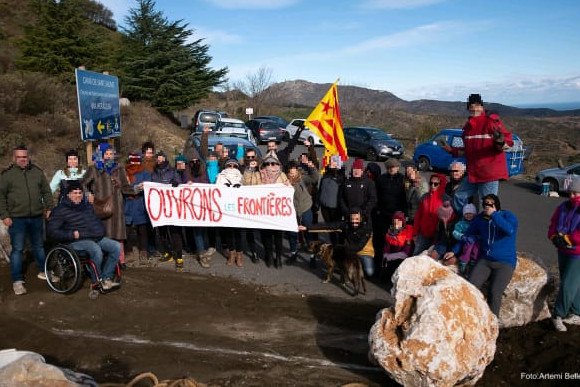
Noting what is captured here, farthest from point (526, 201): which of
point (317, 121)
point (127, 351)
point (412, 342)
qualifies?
point (127, 351)

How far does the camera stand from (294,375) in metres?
5.38

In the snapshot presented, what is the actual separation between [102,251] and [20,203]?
1447mm

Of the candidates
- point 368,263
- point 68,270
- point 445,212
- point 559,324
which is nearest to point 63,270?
point 68,270

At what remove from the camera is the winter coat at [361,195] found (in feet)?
28.4

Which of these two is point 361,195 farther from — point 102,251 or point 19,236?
point 19,236

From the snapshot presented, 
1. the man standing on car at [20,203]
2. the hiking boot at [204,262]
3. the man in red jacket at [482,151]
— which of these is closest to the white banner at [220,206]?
the hiking boot at [204,262]

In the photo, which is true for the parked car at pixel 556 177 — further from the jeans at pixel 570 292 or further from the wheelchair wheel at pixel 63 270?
the wheelchair wheel at pixel 63 270

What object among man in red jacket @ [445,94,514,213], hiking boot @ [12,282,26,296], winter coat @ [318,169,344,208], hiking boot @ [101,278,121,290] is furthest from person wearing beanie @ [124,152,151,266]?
man in red jacket @ [445,94,514,213]

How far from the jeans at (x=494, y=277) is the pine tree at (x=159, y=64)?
28352mm

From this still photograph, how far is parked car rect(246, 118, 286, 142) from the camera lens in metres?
31.8

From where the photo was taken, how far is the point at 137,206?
9148 millimetres

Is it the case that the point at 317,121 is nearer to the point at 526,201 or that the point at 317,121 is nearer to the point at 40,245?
the point at 40,245

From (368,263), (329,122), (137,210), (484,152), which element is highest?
(329,122)

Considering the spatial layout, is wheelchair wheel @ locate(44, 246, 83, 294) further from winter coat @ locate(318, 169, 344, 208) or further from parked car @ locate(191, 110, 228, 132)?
parked car @ locate(191, 110, 228, 132)
